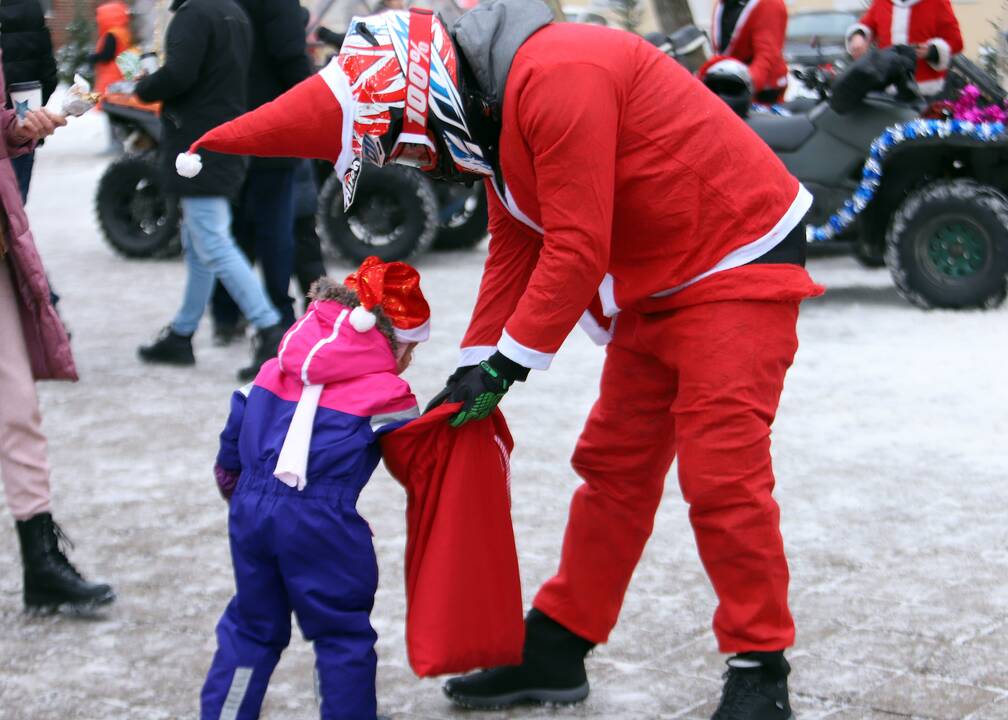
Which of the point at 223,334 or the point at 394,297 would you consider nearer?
the point at 394,297

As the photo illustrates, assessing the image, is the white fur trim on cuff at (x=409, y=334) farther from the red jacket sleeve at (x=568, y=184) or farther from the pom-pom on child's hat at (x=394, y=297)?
the red jacket sleeve at (x=568, y=184)

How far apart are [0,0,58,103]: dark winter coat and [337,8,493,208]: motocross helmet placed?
3.19 meters

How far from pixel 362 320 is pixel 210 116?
3.84 metres

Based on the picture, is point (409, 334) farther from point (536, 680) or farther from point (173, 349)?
point (173, 349)

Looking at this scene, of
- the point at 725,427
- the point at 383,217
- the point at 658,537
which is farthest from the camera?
the point at 383,217

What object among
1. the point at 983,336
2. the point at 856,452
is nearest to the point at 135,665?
the point at 856,452

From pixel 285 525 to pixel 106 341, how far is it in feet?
16.5

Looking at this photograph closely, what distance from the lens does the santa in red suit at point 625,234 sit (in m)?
3.01

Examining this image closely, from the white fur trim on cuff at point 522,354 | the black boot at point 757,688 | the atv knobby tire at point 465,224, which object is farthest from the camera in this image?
the atv knobby tire at point 465,224

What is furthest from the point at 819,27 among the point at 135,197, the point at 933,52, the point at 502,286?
the point at 502,286

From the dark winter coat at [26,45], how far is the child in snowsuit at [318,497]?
3153 millimetres

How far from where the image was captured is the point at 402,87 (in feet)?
9.88

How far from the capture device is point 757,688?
10.9 feet

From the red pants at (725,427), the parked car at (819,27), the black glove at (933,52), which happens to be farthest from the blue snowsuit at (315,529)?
the parked car at (819,27)
